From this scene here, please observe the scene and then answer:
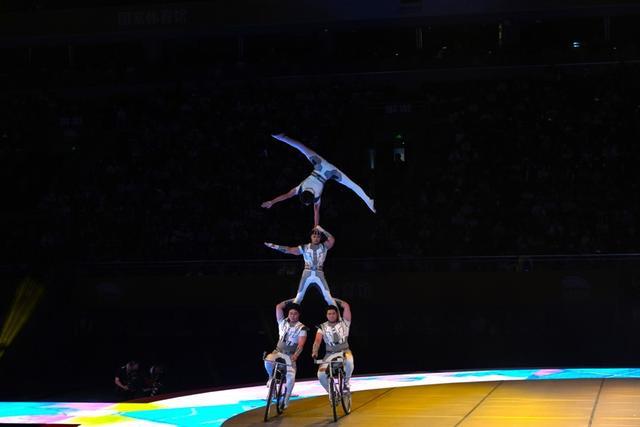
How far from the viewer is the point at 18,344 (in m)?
24.8

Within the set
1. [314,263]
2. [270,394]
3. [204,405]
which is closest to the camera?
[270,394]

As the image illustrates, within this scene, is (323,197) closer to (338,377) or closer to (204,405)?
(204,405)

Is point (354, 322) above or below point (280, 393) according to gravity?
below

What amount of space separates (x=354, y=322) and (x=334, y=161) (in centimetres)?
603

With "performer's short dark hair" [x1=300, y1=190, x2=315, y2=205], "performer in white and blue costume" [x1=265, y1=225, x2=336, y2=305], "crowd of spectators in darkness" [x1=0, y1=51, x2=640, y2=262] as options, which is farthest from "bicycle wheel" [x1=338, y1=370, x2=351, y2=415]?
"crowd of spectators in darkness" [x1=0, y1=51, x2=640, y2=262]

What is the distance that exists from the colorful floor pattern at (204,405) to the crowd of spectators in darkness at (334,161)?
5.36 metres

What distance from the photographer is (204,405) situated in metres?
17.1

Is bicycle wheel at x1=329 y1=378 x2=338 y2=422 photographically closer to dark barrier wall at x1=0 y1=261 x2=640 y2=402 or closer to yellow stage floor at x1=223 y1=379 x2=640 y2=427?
yellow stage floor at x1=223 y1=379 x2=640 y2=427

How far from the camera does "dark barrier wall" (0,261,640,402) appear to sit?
918 inches

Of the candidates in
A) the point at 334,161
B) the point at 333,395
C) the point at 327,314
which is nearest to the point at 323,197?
the point at 334,161

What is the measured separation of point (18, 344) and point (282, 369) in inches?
458

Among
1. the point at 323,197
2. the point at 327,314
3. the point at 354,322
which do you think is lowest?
the point at 354,322

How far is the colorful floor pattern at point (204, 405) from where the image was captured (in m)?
15.6

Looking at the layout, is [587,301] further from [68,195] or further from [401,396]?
[68,195]
